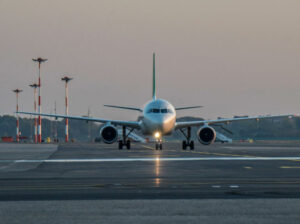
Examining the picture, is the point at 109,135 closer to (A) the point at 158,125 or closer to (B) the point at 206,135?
(A) the point at 158,125

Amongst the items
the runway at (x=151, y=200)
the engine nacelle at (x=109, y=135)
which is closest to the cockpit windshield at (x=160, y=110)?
the engine nacelle at (x=109, y=135)

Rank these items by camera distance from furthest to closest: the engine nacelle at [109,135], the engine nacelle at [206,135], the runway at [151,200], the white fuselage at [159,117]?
the engine nacelle at [206,135]
the engine nacelle at [109,135]
the white fuselage at [159,117]
the runway at [151,200]

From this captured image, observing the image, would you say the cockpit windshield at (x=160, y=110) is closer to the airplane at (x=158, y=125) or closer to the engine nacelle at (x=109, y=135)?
the airplane at (x=158, y=125)

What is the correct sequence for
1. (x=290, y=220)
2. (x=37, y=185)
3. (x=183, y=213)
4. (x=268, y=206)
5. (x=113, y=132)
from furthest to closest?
(x=113, y=132), (x=37, y=185), (x=268, y=206), (x=183, y=213), (x=290, y=220)

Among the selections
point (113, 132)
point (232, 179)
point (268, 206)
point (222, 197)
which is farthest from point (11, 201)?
point (113, 132)

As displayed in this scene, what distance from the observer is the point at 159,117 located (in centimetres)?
3959

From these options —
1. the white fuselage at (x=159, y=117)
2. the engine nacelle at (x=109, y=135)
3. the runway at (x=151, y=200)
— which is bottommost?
the runway at (x=151, y=200)

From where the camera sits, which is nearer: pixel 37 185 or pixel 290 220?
pixel 290 220

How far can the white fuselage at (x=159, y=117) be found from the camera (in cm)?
3959

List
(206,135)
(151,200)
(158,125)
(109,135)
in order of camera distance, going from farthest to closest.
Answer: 1. (206,135)
2. (109,135)
3. (158,125)
4. (151,200)

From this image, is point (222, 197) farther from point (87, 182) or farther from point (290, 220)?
point (87, 182)

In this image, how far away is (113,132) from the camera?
4212cm

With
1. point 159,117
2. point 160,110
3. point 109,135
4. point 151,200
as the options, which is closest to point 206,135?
point 160,110

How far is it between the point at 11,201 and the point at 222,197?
3.72 meters
